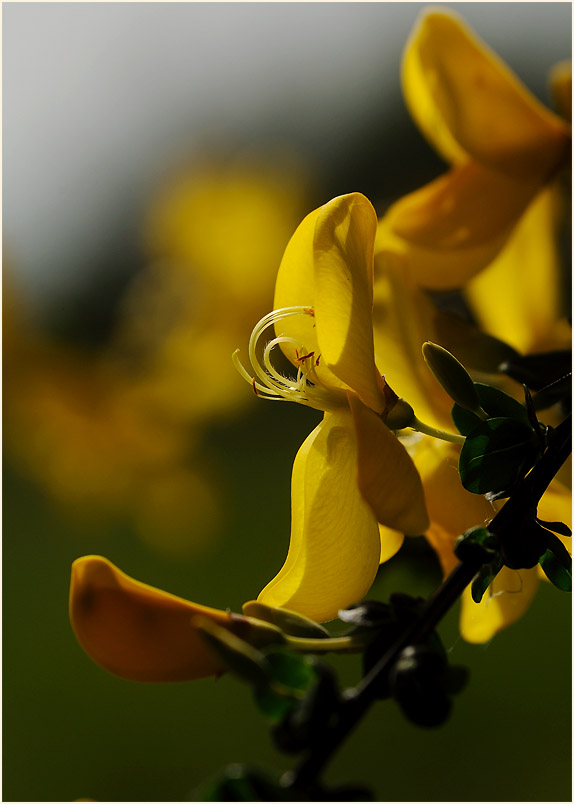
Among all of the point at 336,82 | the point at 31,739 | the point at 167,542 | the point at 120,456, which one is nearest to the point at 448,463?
the point at 120,456

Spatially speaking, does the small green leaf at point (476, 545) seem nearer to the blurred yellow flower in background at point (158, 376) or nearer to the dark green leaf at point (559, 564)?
the dark green leaf at point (559, 564)

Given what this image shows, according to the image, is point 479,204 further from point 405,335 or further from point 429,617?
point 429,617

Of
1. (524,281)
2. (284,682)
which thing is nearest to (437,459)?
(284,682)

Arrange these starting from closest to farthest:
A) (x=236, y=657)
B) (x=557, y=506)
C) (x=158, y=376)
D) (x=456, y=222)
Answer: (x=236, y=657), (x=557, y=506), (x=456, y=222), (x=158, y=376)

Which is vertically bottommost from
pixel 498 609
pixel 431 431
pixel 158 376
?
pixel 158 376

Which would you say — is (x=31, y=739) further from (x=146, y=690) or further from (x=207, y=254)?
(x=207, y=254)

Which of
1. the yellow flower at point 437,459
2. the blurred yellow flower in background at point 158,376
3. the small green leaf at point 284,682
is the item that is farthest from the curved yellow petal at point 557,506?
the blurred yellow flower in background at point 158,376
